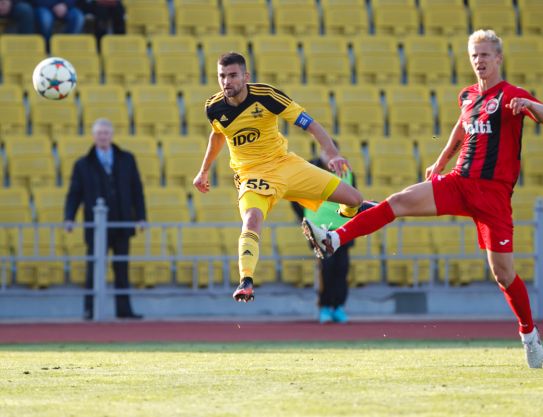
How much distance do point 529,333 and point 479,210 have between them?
92 centimetres

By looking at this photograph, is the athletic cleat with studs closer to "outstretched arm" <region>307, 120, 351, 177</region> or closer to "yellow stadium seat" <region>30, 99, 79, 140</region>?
"outstretched arm" <region>307, 120, 351, 177</region>

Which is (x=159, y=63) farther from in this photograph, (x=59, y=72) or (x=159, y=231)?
(x=59, y=72)

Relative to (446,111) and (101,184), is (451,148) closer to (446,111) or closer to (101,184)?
(101,184)

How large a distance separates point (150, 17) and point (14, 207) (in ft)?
15.0

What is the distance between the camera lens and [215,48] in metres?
17.7

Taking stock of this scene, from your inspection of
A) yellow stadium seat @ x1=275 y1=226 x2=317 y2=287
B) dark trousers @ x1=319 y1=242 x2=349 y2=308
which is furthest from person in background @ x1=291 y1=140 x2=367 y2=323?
yellow stadium seat @ x1=275 y1=226 x2=317 y2=287

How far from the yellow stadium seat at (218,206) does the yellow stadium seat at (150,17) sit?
385 centimetres

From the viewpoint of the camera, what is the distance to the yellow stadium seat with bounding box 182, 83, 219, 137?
16828 millimetres

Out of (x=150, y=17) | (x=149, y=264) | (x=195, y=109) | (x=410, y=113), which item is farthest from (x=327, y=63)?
(x=149, y=264)

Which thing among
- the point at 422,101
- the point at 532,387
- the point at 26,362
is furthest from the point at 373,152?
the point at 532,387

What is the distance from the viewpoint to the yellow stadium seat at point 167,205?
15.5m

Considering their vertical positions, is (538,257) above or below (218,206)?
below

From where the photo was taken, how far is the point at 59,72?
40.9 feet

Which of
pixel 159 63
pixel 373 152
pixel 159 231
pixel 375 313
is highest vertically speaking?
pixel 159 63
